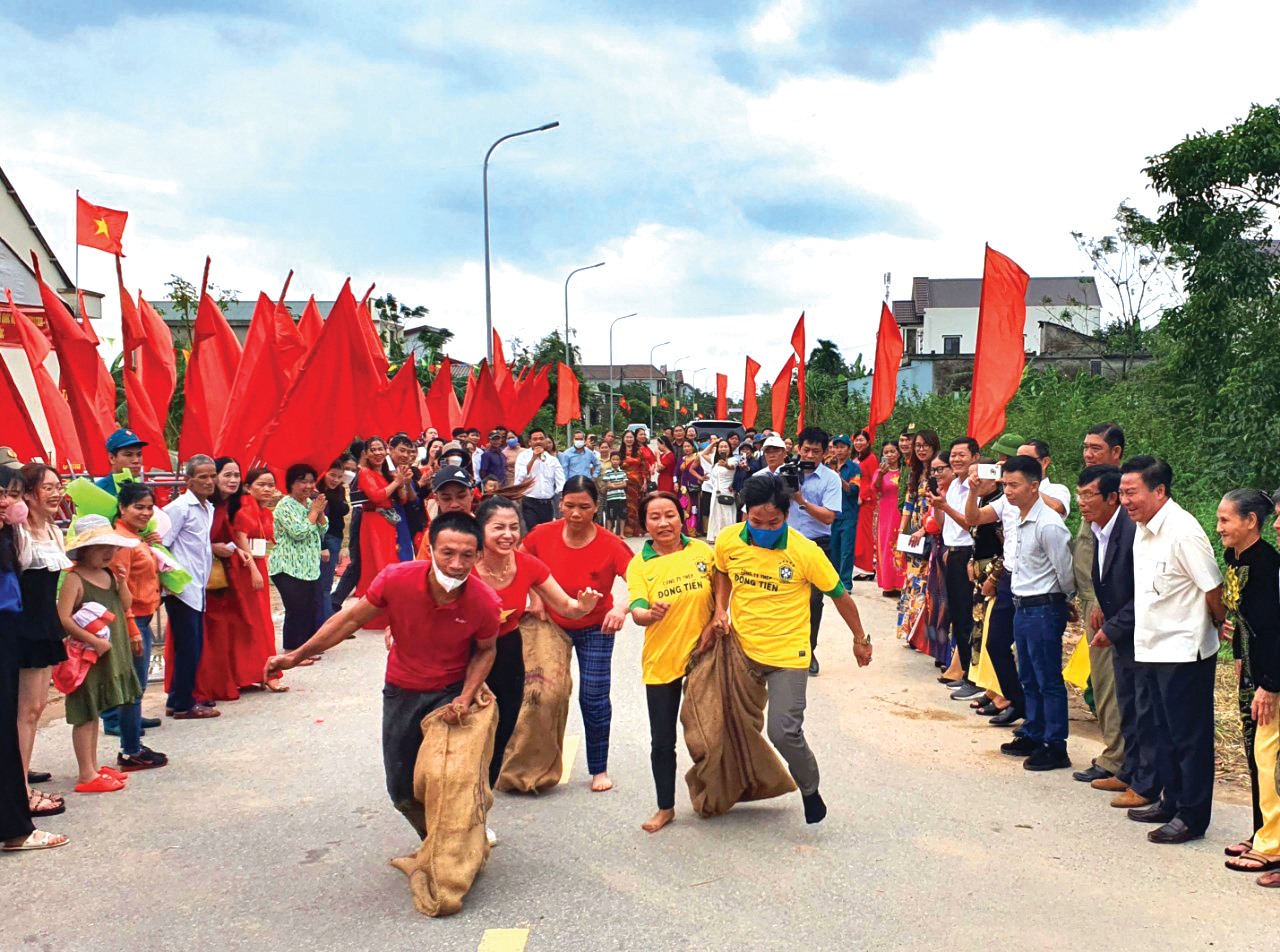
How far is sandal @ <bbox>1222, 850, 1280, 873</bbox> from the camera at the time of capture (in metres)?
4.75

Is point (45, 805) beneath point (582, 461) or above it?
beneath

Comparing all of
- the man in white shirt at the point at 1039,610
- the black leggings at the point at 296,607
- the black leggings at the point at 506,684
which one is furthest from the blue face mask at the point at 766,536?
the black leggings at the point at 296,607

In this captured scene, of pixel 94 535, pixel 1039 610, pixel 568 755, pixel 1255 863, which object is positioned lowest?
pixel 568 755

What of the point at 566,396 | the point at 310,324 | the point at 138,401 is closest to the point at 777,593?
the point at 138,401

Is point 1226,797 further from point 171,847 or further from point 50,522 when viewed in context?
point 50,522

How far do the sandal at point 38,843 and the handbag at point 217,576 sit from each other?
3070 mm

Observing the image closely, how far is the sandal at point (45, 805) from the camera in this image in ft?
18.7

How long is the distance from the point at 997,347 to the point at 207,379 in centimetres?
761

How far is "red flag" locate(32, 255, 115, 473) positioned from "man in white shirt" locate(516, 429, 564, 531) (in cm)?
635

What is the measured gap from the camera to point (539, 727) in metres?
5.95

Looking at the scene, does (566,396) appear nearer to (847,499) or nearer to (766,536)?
(847,499)

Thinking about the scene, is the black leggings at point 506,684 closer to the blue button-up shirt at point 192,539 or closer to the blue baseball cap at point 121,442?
the blue button-up shirt at point 192,539

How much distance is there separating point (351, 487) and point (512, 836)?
719 cm

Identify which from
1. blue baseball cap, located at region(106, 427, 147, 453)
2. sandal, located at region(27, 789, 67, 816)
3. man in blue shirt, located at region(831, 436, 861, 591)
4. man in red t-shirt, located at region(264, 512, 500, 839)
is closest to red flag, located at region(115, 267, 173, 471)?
blue baseball cap, located at region(106, 427, 147, 453)
